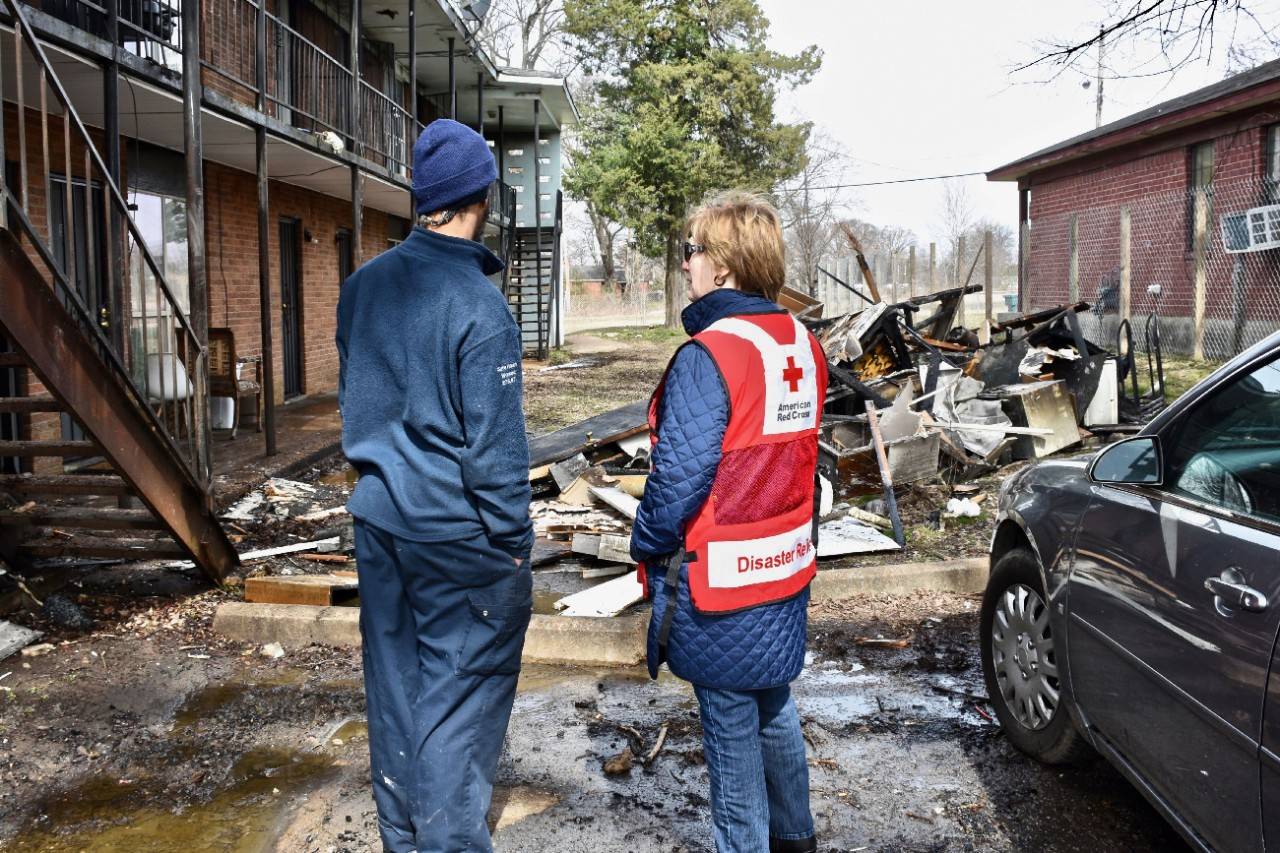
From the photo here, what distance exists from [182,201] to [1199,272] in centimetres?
1254

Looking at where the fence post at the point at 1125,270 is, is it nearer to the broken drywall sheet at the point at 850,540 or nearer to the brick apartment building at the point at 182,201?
the broken drywall sheet at the point at 850,540

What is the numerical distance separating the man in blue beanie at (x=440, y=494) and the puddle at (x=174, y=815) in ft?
3.04

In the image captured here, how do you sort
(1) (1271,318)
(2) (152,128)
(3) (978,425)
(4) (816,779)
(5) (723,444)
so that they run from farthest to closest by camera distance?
(1) (1271,318) < (2) (152,128) < (3) (978,425) < (4) (816,779) < (5) (723,444)

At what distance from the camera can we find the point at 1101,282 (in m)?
18.8

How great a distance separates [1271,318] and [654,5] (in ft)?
68.3

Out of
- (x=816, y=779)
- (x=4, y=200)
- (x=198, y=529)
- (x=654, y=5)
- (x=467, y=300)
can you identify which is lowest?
(x=816, y=779)

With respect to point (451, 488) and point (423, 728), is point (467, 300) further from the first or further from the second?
point (423, 728)

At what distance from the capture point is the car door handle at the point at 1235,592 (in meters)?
2.20

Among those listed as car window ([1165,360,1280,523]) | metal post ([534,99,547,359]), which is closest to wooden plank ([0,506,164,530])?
car window ([1165,360,1280,523])

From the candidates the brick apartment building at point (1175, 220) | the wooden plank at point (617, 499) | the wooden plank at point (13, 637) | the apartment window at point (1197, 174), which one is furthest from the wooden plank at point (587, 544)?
the apartment window at point (1197, 174)

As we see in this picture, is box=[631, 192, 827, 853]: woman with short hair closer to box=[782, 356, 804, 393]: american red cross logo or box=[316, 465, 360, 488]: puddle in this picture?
box=[782, 356, 804, 393]: american red cross logo

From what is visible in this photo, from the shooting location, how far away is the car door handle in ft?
7.20

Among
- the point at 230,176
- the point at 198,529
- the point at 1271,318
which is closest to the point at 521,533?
the point at 198,529

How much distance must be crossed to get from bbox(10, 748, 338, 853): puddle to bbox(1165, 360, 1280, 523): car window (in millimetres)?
2840
